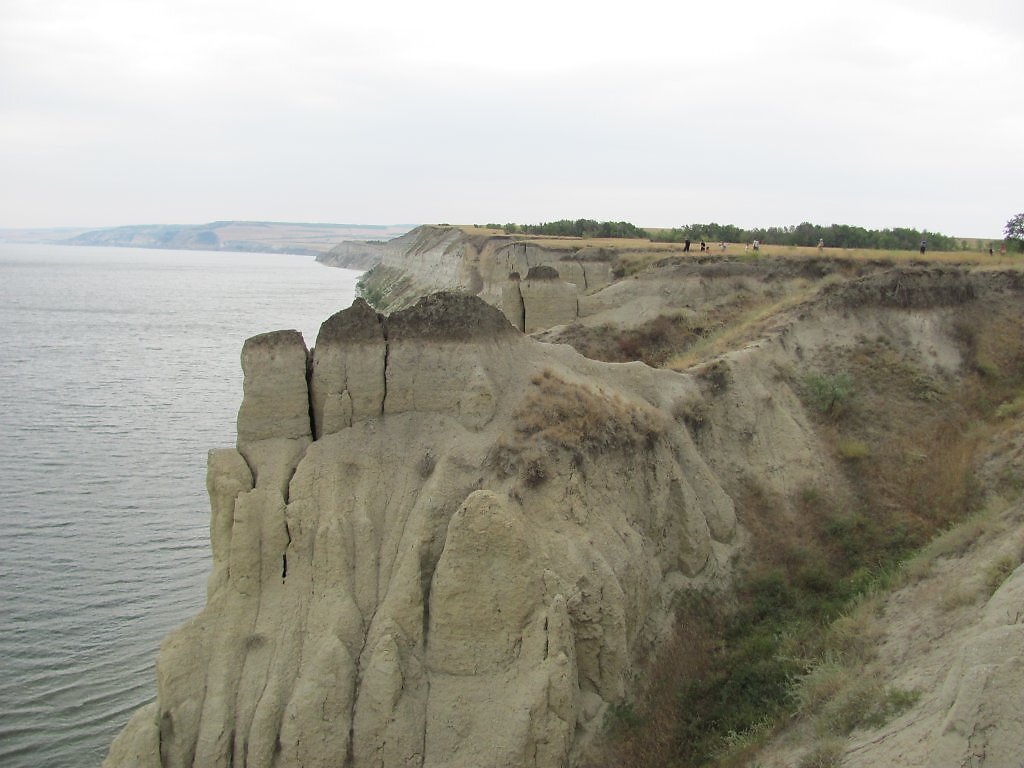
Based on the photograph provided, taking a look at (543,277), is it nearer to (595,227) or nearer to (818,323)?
(818,323)

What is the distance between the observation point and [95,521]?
2416 cm

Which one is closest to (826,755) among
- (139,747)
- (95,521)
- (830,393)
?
(139,747)

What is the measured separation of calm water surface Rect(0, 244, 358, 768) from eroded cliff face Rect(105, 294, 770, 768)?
5493 millimetres

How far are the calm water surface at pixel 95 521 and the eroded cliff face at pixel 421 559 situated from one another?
5.49 metres

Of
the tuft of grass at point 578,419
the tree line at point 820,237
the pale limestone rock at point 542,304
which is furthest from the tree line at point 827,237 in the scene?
the tuft of grass at point 578,419

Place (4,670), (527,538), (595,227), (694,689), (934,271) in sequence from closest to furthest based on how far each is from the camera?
(527,538) → (694,689) → (4,670) → (934,271) → (595,227)

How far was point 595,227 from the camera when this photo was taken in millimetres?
72562

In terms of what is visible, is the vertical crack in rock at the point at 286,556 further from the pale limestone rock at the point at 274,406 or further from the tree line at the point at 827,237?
the tree line at the point at 827,237

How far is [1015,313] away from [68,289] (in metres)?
117

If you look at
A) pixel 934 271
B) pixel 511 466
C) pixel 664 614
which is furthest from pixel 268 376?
pixel 934 271

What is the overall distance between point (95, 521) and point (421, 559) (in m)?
15.9

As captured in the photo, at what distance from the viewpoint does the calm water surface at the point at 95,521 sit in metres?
16.3

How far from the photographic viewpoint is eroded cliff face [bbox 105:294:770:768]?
37.3ft

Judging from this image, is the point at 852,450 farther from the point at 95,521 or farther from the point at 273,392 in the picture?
Result: the point at 95,521
